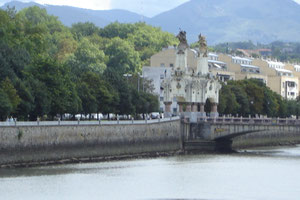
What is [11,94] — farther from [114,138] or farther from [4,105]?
[114,138]

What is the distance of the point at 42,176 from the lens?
215 ft

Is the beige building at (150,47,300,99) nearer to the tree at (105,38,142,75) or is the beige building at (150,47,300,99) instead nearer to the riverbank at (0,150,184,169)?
the tree at (105,38,142,75)

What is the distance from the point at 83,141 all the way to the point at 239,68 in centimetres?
11221

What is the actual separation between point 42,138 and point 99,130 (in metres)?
9.27

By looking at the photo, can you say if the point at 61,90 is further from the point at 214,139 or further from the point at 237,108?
the point at 237,108

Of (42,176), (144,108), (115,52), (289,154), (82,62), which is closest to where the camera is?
(42,176)

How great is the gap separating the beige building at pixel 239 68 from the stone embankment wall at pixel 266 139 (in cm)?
4137

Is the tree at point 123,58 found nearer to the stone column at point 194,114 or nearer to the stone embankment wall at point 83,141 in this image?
the stone column at point 194,114

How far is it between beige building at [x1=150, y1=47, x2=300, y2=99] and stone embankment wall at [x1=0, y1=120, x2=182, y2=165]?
7494cm

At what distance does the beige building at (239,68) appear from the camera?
172 m

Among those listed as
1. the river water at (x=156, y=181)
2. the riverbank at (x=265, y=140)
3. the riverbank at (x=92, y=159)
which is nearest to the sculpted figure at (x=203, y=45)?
the riverbank at (x=265, y=140)

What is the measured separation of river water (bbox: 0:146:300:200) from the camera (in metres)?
58.8

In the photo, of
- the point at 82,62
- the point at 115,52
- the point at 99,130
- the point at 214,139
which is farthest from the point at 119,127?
the point at 115,52

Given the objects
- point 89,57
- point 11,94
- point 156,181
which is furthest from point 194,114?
point 89,57
